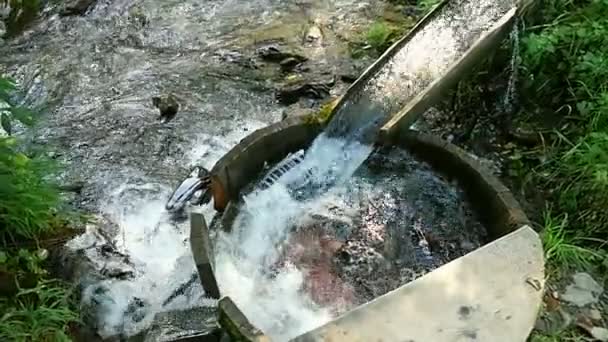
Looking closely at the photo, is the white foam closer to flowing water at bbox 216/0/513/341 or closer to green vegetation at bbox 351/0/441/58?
flowing water at bbox 216/0/513/341

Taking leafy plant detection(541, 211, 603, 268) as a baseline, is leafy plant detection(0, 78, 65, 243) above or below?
above

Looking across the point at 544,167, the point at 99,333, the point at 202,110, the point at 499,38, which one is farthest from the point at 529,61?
the point at 99,333

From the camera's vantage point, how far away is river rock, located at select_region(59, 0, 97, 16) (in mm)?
6910

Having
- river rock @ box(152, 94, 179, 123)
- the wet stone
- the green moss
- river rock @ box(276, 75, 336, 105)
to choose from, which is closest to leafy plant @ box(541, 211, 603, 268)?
the wet stone

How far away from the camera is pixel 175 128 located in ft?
17.7

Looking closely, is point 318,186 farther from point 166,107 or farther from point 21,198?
point 21,198

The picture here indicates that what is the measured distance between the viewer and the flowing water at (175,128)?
4.03 meters

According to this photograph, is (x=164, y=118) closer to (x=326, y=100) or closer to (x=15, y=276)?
(x=326, y=100)

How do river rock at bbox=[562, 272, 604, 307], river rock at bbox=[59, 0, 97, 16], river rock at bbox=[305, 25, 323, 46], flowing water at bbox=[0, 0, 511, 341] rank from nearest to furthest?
1. river rock at bbox=[562, 272, 604, 307]
2. flowing water at bbox=[0, 0, 511, 341]
3. river rock at bbox=[305, 25, 323, 46]
4. river rock at bbox=[59, 0, 97, 16]

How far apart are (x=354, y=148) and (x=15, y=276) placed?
95.1 inches

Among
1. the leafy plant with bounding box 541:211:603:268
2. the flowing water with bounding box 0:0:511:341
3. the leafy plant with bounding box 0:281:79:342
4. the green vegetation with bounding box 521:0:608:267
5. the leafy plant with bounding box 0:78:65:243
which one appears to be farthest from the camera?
the flowing water with bounding box 0:0:511:341

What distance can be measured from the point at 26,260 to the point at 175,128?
207cm

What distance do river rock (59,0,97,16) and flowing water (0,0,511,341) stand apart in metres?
0.12

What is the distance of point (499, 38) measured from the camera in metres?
4.64
